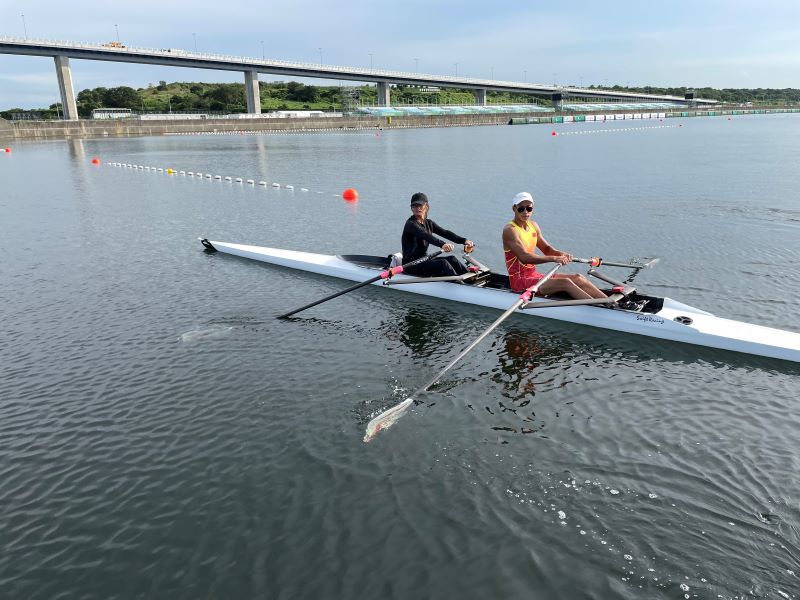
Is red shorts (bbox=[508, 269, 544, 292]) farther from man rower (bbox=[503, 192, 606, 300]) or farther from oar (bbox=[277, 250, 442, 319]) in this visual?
oar (bbox=[277, 250, 442, 319])

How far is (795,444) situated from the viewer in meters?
7.96

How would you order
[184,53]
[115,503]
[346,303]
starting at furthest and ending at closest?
1. [184,53]
2. [346,303]
3. [115,503]

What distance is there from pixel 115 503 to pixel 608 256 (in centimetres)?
1573

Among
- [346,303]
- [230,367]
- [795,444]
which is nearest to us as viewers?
[795,444]

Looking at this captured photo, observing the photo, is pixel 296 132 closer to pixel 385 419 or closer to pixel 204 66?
pixel 204 66

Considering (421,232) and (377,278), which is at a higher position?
(421,232)

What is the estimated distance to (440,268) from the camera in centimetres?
1448

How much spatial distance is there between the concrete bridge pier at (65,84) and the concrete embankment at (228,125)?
14.8 ft

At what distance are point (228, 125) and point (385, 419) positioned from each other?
120 m

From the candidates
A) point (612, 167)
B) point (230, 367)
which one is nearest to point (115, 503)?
point (230, 367)

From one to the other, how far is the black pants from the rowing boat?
0.21 m

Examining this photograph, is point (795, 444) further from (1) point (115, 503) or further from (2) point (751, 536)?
(1) point (115, 503)

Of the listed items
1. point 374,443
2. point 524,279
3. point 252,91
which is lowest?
point 374,443

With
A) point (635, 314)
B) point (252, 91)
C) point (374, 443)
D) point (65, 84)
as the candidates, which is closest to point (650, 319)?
point (635, 314)
